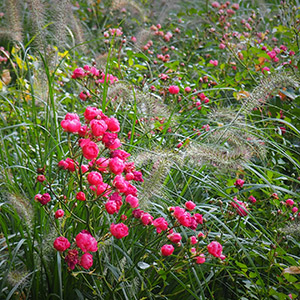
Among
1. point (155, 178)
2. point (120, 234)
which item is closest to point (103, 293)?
point (120, 234)

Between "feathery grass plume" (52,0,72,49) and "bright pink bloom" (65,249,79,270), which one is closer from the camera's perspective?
"bright pink bloom" (65,249,79,270)

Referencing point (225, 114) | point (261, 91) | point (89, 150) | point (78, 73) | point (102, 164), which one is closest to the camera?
point (89, 150)

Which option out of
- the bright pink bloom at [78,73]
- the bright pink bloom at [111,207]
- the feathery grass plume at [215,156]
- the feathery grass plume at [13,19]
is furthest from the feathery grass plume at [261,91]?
the feathery grass plume at [13,19]

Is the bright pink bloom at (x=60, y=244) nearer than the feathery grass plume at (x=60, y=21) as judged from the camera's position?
Yes

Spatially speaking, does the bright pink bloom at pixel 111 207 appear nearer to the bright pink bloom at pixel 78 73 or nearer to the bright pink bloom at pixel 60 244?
the bright pink bloom at pixel 60 244

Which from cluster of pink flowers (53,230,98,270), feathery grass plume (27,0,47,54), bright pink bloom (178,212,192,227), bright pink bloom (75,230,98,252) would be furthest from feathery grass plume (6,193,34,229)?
feathery grass plume (27,0,47,54)

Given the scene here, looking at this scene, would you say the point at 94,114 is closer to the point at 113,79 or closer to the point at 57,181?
the point at 57,181

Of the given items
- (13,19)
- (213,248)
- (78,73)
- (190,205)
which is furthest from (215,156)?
(13,19)

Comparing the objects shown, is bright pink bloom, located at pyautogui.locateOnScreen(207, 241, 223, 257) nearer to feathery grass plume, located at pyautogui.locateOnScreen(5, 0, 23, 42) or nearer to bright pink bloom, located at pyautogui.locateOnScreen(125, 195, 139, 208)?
bright pink bloom, located at pyautogui.locateOnScreen(125, 195, 139, 208)

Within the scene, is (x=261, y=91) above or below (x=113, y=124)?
above

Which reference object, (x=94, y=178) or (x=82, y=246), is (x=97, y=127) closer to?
(x=94, y=178)

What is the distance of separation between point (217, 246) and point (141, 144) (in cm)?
89

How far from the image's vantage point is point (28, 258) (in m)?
1.86

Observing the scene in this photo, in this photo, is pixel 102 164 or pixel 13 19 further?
pixel 13 19
